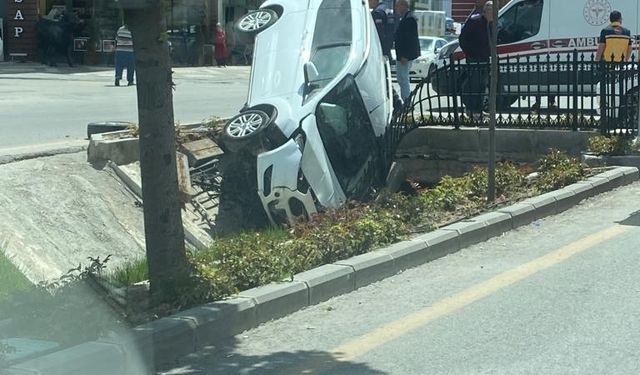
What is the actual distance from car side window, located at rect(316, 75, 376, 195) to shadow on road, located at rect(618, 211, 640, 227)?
3446mm

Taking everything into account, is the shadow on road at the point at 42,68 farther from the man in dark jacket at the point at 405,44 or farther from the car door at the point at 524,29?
the man in dark jacket at the point at 405,44

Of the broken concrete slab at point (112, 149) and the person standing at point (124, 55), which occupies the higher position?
the person standing at point (124, 55)

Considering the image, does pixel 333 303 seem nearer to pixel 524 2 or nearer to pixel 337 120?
pixel 337 120

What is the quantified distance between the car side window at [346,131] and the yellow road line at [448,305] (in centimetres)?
367

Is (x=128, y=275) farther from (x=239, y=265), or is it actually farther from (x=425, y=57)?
(x=425, y=57)

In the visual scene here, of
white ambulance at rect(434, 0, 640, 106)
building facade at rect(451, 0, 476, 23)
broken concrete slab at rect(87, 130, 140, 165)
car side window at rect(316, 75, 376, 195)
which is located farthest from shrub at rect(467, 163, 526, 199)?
building facade at rect(451, 0, 476, 23)

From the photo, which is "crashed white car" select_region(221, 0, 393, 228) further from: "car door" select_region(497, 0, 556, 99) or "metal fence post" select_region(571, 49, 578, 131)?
"car door" select_region(497, 0, 556, 99)

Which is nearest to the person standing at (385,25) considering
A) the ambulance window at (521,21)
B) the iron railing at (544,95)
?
the iron railing at (544,95)

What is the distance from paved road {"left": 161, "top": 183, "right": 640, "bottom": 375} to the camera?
19.6ft

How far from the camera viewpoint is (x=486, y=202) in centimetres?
1058

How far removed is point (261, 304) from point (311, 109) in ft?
18.2

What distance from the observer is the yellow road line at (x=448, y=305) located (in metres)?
6.21

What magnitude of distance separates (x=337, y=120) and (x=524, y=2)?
32.4ft

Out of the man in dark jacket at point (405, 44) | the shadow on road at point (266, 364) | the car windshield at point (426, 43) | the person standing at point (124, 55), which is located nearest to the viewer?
the shadow on road at point (266, 364)
